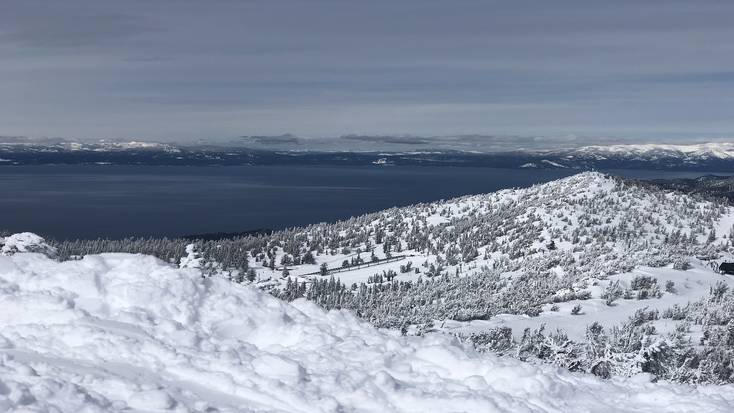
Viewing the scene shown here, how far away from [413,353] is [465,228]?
82.9 metres

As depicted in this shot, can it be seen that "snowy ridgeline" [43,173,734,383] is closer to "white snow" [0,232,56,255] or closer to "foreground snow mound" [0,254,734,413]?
"foreground snow mound" [0,254,734,413]

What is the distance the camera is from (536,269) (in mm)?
62219

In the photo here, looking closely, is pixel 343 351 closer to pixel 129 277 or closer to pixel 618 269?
pixel 129 277

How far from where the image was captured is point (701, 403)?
40.1ft

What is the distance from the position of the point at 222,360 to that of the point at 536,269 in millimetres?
54017

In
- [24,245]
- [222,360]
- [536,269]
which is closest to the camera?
[222,360]

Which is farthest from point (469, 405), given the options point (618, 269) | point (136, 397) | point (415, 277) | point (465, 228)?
point (465, 228)

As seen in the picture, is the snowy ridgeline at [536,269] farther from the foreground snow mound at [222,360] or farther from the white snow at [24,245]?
the white snow at [24,245]

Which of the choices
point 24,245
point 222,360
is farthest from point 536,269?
point 24,245

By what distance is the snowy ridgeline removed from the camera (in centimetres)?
2541

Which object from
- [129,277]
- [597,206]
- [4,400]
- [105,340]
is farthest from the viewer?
[597,206]

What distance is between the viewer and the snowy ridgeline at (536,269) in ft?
83.4

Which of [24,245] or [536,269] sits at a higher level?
[536,269]

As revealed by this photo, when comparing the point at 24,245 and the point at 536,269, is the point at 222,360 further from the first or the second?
the point at 24,245
